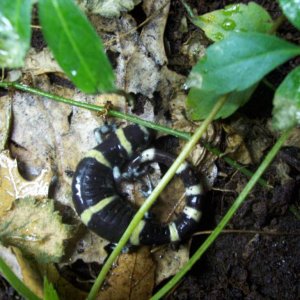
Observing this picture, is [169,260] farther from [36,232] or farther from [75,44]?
[75,44]

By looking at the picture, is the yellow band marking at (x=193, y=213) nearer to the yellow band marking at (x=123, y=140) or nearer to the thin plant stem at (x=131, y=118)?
the thin plant stem at (x=131, y=118)

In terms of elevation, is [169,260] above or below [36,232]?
below

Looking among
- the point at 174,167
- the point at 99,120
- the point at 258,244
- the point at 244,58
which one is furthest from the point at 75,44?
the point at 258,244

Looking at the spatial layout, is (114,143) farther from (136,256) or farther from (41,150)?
(136,256)

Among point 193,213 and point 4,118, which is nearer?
point 193,213

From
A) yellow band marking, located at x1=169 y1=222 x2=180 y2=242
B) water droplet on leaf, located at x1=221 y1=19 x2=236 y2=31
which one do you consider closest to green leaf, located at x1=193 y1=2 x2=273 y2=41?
water droplet on leaf, located at x1=221 y1=19 x2=236 y2=31

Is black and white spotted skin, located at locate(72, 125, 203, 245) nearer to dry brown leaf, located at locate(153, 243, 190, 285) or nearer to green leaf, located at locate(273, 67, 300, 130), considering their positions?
dry brown leaf, located at locate(153, 243, 190, 285)
